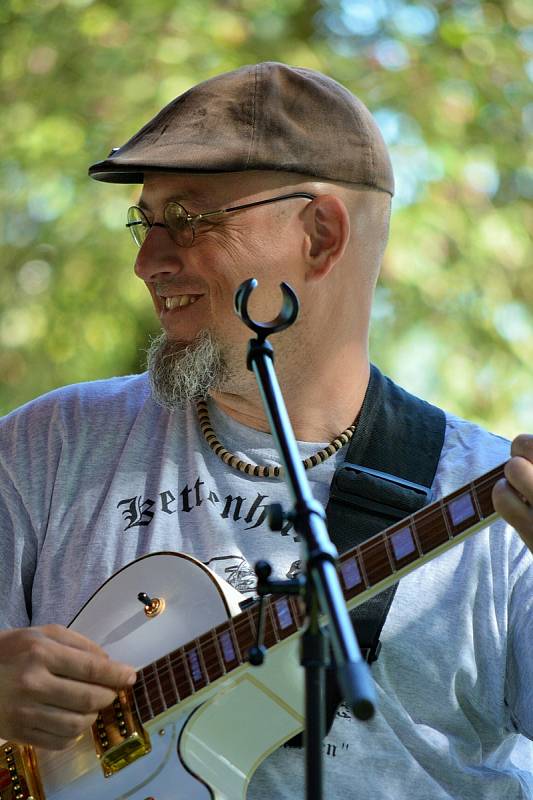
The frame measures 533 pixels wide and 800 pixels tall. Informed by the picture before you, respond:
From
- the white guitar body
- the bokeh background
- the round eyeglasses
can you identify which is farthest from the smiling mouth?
the bokeh background

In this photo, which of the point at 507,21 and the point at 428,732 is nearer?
the point at 428,732

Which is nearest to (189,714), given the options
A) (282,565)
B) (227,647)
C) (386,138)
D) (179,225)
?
(227,647)

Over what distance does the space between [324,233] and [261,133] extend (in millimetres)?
254

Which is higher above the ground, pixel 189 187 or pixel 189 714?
pixel 189 187

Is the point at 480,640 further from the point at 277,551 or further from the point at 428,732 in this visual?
the point at 277,551

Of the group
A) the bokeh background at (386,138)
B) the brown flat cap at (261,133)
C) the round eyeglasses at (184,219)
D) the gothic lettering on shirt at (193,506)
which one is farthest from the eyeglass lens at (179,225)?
the bokeh background at (386,138)

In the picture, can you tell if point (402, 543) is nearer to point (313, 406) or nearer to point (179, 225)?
point (313, 406)

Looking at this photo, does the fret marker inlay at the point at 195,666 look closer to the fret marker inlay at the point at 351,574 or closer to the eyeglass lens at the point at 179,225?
the fret marker inlay at the point at 351,574

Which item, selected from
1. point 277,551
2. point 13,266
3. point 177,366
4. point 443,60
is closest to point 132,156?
point 177,366

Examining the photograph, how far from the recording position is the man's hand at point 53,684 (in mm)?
2029

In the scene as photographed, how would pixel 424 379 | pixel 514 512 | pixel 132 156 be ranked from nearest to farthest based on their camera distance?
pixel 514 512, pixel 132 156, pixel 424 379

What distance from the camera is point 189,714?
2045 millimetres

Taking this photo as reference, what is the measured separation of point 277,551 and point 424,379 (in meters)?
2.18

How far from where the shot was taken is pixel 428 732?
2230 mm
